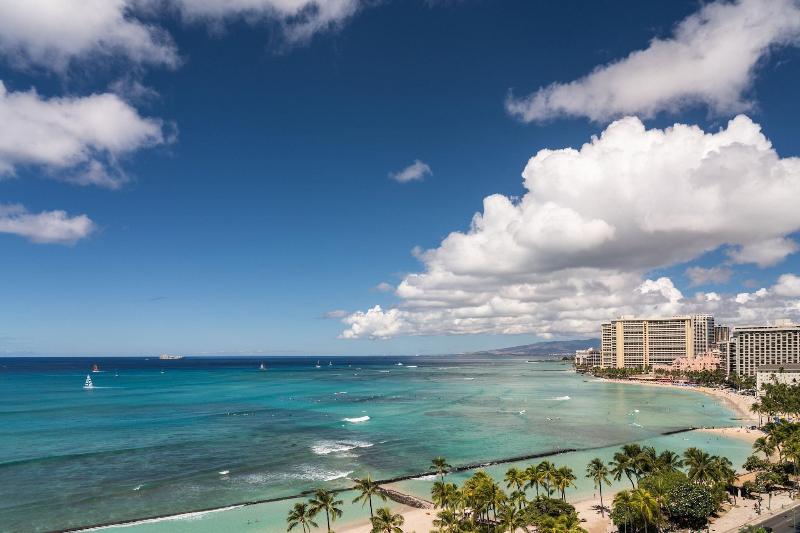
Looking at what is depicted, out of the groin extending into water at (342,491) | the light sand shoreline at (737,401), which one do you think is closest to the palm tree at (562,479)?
the groin extending into water at (342,491)

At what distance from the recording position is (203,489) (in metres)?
66.7

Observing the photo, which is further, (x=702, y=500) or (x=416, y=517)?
(x=416, y=517)

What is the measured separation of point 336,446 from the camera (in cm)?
9169

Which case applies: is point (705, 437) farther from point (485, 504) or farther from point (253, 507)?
point (253, 507)

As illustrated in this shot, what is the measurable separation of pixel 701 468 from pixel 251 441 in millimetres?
76347

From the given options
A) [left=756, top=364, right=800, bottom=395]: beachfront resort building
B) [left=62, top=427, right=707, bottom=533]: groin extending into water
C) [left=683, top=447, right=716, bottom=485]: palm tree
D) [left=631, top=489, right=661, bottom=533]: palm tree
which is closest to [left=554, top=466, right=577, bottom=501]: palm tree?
[left=631, top=489, right=661, bottom=533]: palm tree

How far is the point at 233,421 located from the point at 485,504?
89970mm

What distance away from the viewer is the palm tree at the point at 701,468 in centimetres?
5528

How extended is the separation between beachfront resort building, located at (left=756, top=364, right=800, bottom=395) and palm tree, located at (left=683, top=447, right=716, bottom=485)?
12285 cm

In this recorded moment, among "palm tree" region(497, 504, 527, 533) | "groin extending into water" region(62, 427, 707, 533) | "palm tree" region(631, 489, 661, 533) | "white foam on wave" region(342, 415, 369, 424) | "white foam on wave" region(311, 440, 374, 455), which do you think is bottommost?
"white foam on wave" region(342, 415, 369, 424)

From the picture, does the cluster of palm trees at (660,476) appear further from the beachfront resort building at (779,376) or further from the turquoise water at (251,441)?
the beachfront resort building at (779,376)

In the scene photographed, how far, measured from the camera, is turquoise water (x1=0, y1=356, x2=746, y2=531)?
6247 cm

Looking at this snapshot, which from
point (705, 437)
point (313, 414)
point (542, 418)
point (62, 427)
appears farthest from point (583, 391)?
point (62, 427)

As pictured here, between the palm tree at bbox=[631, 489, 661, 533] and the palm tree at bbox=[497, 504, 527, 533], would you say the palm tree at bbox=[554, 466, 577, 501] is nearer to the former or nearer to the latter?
the palm tree at bbox=[631, 489, 661, 533]
